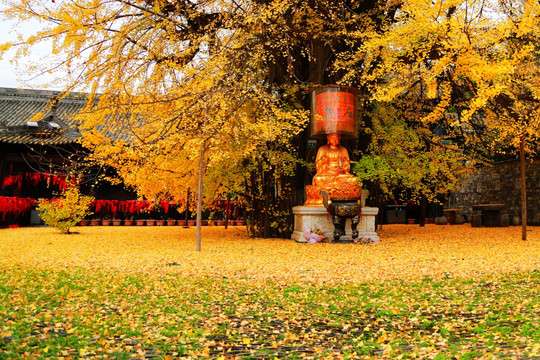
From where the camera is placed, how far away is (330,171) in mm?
10609

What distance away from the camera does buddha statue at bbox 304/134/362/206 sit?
10336mm

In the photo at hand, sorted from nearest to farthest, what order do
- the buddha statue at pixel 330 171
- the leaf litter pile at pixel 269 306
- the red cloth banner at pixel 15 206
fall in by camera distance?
the leaf litter pile at pixel 269 306, the buddha statue at pixel 330 171, the red cloth banner at pixel 15 206

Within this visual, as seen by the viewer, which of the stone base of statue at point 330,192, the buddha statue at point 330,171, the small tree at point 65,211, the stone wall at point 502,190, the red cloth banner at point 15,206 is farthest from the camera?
the stone wall at point 502,190

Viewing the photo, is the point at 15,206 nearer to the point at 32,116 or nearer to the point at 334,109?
the point at 32,116

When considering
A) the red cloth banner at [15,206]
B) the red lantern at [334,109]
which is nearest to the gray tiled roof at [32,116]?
the red cloth banner at [15,206]

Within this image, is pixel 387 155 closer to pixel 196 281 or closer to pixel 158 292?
pixel 196 281

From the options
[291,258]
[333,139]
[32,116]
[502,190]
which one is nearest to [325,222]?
[333,139]

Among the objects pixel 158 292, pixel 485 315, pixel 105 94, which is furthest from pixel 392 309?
pixel 105 94

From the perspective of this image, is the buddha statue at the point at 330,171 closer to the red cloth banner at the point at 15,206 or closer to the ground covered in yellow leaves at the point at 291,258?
the ground covered in yellow leaves at the point at 291,258

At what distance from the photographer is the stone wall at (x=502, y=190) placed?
17078 mm

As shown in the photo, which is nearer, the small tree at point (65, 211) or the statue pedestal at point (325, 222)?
the statue pedestal at point (325, 222)

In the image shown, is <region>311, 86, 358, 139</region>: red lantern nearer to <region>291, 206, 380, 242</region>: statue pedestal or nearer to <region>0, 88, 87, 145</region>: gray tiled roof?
<region>291, 206, 380, 242</region>: statue pedestal

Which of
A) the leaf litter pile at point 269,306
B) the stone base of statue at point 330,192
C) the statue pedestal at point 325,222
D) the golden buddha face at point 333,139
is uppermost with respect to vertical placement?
the golden buddha face at point 333,139

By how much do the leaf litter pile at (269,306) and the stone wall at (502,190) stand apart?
10448 mm
